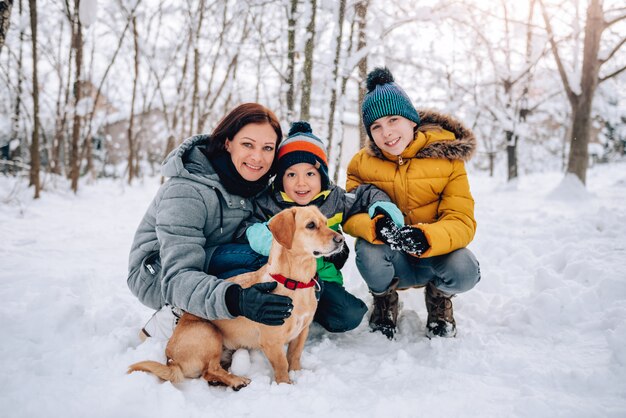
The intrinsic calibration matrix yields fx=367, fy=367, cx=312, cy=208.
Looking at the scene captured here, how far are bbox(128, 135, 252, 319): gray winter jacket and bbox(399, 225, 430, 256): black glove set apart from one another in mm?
1114

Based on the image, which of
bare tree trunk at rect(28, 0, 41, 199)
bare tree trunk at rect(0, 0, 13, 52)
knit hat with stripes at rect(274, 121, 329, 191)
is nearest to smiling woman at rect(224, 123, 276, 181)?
knit hat with stripes at rect(274, 121, 329, 191)

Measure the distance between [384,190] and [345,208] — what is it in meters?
0.37

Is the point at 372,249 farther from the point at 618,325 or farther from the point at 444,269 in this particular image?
the point at 618,325

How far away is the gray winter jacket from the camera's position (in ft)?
6.71

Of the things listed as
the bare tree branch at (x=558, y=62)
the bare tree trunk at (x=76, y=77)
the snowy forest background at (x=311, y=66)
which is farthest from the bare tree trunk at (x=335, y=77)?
the bare tree branch at (x=558, y=62)

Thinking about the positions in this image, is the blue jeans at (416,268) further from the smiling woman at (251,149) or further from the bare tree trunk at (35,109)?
the bare tree trunk at (35,109)

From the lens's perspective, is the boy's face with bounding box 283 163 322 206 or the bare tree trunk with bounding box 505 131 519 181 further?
the bare tree trunk with bounding box 505 131 519 181

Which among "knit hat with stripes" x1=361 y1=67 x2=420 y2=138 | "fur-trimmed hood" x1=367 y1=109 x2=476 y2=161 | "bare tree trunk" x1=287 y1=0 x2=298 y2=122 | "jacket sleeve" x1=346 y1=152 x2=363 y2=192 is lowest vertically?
"jacket sleeve" x1=346 y1=152 x2=363 y2=192

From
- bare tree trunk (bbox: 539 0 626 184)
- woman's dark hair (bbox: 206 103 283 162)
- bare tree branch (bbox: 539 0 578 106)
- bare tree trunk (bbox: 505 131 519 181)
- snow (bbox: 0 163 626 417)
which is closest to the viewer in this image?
snow (bbox: 0 163 626 417)

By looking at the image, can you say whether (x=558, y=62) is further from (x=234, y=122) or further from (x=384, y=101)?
(x=234, y=122)

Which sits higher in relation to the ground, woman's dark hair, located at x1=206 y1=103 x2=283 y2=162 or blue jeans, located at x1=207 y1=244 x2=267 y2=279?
woman's dark hair, located at x1=206 y1=103 x2=283 y2=162

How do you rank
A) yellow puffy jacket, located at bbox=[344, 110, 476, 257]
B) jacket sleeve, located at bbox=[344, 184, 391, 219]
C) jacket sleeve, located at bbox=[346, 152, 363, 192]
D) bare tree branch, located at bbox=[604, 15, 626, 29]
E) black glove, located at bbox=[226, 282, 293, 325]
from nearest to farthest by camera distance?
black glove, located at bbox=[226, 282, 293, 325], yellow puffy jacket, located at bbox=[344, 110, 476, 257], jacket sleeve, located at bbox=[344, 184, 391, 219], jacket sleeve, located at bbox=[346, 152, 363, 192], bare tree branch, located at bbox=[604, 15, 626, 29]

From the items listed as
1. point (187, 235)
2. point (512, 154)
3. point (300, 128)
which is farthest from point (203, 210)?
point (512, 154)

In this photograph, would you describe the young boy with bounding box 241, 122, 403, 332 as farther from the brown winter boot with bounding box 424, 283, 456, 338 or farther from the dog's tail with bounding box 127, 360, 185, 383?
the dog's tail with bounding box 127, 360, 185, 383
